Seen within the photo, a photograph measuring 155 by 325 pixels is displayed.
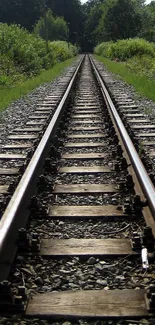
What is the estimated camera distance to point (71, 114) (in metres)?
9.16

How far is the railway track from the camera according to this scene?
246 centimetres

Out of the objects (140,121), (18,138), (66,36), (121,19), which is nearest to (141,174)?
(18,138)

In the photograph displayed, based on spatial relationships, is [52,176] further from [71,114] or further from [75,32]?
[75,32]

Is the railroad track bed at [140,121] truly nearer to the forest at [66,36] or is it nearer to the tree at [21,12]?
the forest at [66,36]

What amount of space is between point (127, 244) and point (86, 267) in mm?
389

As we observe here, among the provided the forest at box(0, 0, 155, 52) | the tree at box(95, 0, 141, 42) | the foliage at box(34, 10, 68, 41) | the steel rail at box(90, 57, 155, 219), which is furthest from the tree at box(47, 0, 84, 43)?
the steel rail at box(90, 57, 155, 219)

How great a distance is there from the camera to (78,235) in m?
3.33

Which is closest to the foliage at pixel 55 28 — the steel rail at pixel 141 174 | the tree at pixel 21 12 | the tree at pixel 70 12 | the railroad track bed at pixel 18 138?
the tree at pixel 21 12

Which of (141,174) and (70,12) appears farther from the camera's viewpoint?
(70,12)

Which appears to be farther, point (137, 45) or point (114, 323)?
point (137, 45)

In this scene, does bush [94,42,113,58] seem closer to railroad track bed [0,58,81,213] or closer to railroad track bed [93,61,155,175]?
railroad track bed [93,61,155,175]

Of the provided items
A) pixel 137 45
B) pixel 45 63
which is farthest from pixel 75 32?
pixel 45 63

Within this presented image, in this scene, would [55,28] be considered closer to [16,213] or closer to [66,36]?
[66,36]

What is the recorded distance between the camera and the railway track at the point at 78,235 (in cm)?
246
